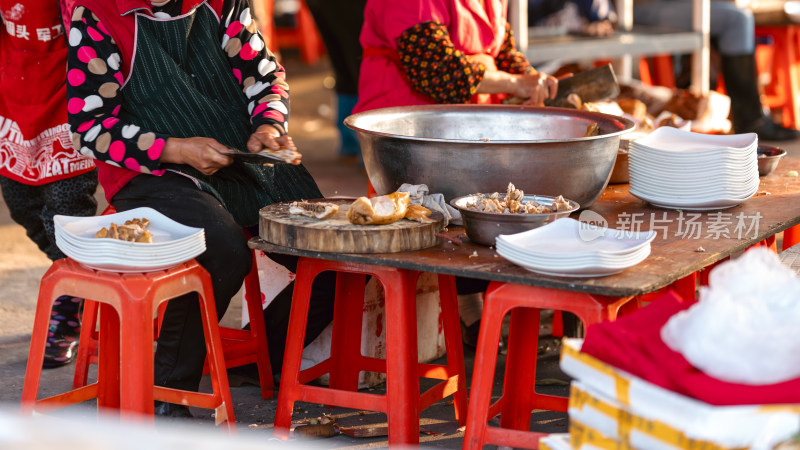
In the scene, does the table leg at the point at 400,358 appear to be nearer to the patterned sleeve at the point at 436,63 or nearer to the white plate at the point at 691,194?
the white plate at the point at 691,194

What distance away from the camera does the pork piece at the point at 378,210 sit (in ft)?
7.40

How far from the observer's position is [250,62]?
2867 mm

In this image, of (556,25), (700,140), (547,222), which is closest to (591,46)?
(556,25)

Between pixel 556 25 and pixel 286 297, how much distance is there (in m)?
3.49

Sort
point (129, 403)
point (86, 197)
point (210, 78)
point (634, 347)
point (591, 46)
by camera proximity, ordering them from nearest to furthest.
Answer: point (634, 347) → point (129, 403) → point (210, 78) → point (86, 197) → point (591, 46)


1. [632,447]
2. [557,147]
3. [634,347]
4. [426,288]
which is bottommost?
[426,288]

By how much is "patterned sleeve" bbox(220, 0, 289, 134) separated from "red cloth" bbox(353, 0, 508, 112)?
53 cm

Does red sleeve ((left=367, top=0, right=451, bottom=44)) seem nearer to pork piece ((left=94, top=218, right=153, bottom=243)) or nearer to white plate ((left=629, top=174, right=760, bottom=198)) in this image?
white plate ((left=629, top=174, right=760, bottom=198))

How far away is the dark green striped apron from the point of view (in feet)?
8.79

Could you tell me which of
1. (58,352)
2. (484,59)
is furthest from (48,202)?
(484,59)

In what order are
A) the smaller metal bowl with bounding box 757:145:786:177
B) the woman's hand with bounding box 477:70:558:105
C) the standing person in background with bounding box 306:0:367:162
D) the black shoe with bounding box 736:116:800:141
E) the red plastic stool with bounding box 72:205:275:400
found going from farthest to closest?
the black shoe with bounding box 736:116:800:141 → the standing person in background with bounding box 306:0:367:162 → the woman's hand with bounding box 477:70:558:105 → the smaller metal bowl with bounding box 757:145:786:177 → the red plastic stool with bounding box 72:205:275:400

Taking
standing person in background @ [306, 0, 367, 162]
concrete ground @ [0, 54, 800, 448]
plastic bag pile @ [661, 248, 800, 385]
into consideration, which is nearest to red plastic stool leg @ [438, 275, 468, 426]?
concrete ground @ [0, 54, 800, 448]

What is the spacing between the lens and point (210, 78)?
9.30 feet

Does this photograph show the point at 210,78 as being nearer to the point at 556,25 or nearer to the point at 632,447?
the point at 632,447
